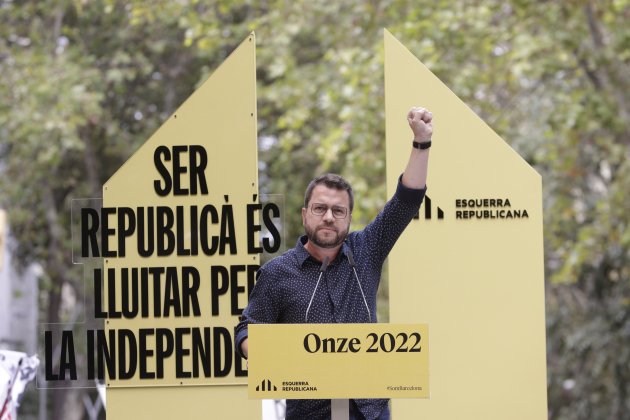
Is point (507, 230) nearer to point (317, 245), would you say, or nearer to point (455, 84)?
point (317, 245)

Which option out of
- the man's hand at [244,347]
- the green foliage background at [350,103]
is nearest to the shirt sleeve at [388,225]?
the man's hand at [244,347]

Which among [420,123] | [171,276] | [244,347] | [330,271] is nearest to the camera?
[244,347]

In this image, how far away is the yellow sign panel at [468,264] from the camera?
600 cm

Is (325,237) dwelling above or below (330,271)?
above

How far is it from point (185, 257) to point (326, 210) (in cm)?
155

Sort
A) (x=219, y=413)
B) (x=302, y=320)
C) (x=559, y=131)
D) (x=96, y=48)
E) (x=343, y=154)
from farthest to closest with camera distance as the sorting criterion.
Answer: (x=96, y=48)
(x=343, y=154)
(x=559, y=131)
(x=219, y=413)
(x=302, y=320)

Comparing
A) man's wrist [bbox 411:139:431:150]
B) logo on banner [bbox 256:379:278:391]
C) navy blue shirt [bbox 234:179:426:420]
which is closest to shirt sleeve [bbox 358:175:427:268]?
navy blue shirt [bbox 234:179:426:420]

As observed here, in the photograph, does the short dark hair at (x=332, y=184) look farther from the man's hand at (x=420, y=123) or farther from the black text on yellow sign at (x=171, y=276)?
the black text on yellow sign at (x=171, y=276)

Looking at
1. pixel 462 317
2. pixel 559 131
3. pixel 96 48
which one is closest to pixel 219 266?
pixel 462 317

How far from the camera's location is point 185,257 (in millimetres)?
6055

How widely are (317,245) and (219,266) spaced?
1.40 metres

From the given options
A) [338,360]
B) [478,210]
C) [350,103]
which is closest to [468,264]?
[478,210]

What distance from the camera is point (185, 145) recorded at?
20.0ft

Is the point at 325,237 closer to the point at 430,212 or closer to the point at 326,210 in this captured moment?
the point at 326,210
